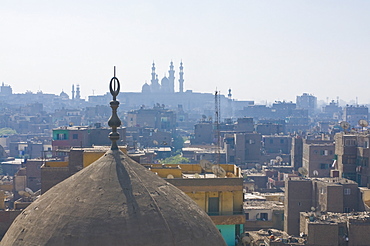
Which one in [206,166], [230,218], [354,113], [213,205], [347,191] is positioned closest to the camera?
[230,218]

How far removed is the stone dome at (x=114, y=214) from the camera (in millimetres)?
6266

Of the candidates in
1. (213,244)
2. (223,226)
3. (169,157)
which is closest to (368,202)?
(223,226)

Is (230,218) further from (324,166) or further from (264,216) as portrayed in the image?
(324,166)

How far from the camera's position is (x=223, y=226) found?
2247cm

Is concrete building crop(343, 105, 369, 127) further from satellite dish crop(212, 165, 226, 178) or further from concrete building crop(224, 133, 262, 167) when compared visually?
satellite dish crop(212, 165, 226, 178)

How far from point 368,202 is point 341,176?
19.4 ft

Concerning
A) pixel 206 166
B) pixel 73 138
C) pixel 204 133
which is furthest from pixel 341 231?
pixel 204 133

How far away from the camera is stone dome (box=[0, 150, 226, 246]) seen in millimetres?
6266

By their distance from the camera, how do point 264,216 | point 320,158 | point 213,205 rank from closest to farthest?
point 213,205
point 264,216
point 320,158

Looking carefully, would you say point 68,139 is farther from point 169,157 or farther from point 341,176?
point 169,157

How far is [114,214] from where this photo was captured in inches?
251

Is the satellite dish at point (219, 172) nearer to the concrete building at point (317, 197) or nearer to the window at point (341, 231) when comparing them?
the window at point (341, 231)

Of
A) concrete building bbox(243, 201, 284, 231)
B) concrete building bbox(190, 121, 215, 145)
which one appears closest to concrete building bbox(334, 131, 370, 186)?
concrete building bbox(243, 201, 284, 231)

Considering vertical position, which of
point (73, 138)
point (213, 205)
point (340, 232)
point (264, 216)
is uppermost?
point (73, 138)
